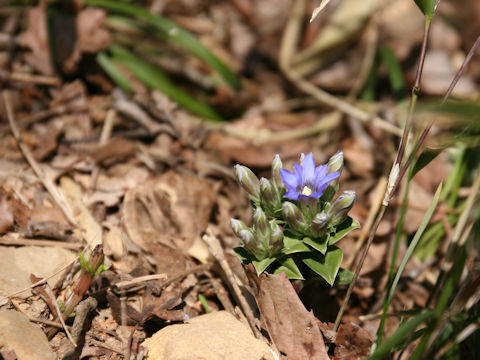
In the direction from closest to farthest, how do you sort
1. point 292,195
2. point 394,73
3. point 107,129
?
point 292,195 → point 107,129 → point 394,73

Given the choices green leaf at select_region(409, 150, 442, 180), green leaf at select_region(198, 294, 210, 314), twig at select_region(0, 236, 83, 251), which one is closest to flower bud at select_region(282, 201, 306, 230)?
green leaf at select_region(409, 150, 442, 180)

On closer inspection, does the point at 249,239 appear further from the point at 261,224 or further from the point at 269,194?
the point at 269,194

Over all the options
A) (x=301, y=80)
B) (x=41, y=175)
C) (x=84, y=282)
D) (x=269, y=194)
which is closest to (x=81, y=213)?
(x=41, y=175)

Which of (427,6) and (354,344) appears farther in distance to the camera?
(354,344)

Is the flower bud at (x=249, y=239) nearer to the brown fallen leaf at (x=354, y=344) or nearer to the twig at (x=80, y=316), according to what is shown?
the brown fallen leaf at (x=354, y=344)

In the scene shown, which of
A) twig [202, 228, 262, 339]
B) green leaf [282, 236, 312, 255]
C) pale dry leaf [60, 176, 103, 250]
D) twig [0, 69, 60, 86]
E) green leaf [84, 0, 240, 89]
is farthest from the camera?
green leaf [84, 0, 240, 89]

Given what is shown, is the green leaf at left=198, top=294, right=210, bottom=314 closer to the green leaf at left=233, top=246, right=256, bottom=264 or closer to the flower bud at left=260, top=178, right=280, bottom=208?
the green leaf at left=233, top=246, right=256, bottom=264

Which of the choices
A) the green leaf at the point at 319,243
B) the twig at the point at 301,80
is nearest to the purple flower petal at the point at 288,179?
the green leaf at the point at 319,243
